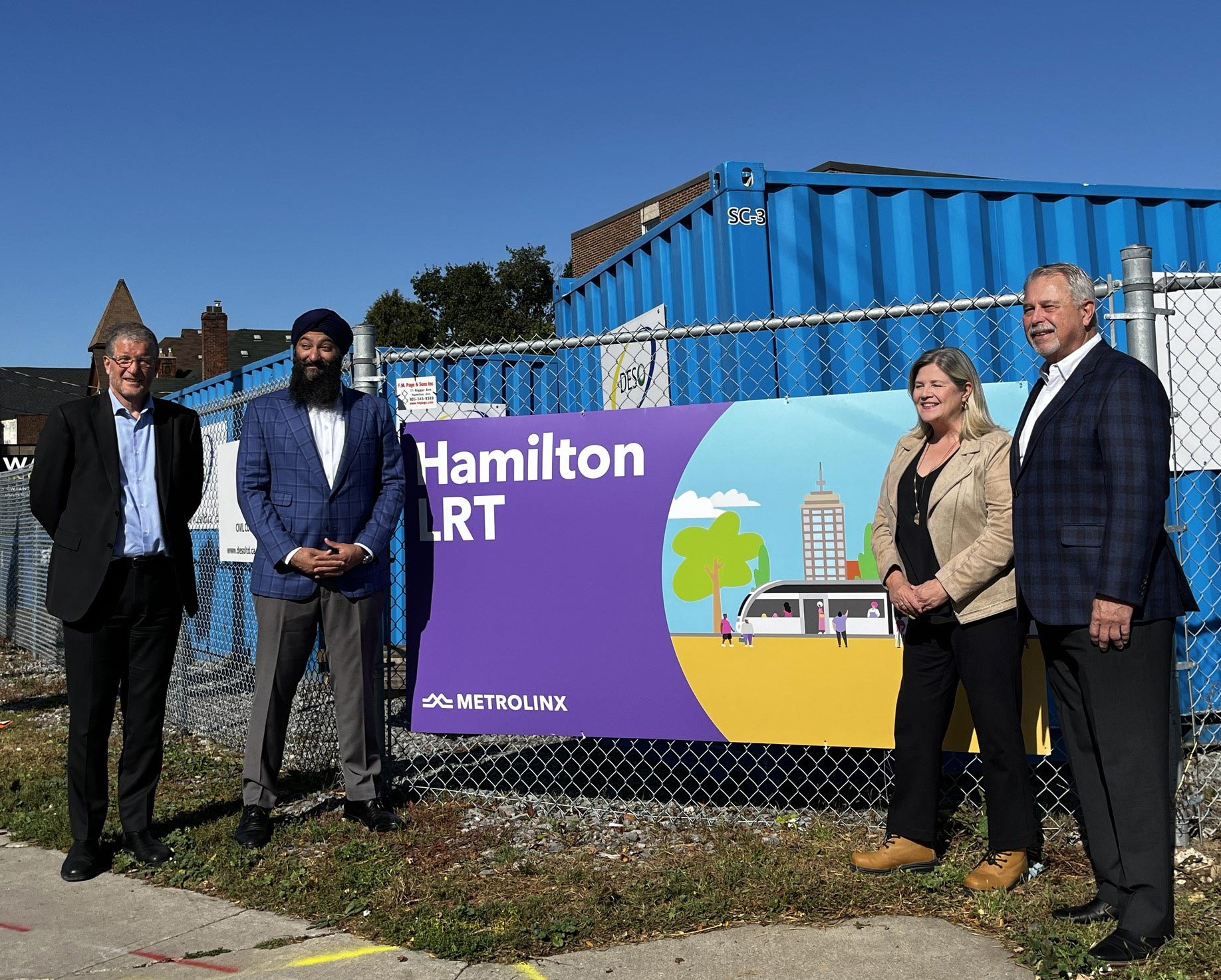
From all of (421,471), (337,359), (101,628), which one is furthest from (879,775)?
(101,628)

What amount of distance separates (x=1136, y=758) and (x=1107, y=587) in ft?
1.78

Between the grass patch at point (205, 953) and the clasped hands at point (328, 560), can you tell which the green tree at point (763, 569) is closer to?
the clasped hands at point (328, 560)

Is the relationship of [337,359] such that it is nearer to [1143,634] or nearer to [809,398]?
[809,398]

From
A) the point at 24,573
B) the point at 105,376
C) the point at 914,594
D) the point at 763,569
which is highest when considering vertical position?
the point at 105,376

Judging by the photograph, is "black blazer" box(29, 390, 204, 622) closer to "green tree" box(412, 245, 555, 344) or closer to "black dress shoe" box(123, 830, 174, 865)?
"black dress shoe" box(123, 830, 174, 865)

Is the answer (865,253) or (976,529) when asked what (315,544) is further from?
(865,253)

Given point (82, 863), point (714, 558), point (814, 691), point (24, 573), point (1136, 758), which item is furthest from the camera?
point (24, 573)

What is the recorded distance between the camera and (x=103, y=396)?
14.2 feet

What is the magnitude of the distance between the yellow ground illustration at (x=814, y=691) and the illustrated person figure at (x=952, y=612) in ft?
0.89

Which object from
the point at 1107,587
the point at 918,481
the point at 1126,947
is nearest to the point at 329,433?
the point at 918,481

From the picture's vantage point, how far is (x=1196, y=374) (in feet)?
16.2

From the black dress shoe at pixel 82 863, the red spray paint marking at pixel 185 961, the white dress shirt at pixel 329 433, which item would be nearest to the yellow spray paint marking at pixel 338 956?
the red spray paint marking at pixel 185 961

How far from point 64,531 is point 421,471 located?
1487 mm

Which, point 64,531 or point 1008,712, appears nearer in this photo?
point 1008,712
